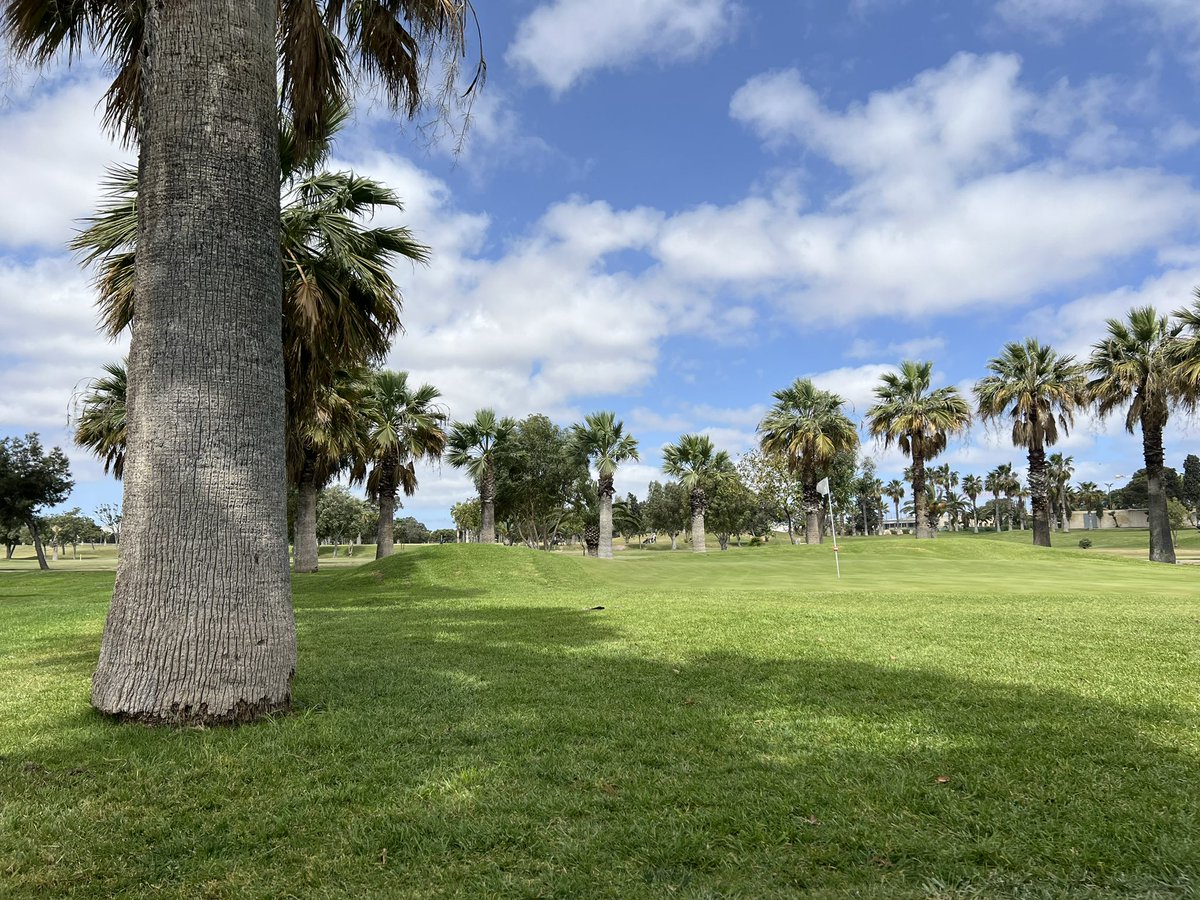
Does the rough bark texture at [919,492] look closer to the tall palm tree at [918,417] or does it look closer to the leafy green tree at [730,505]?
the tall palm tree at [918,417]

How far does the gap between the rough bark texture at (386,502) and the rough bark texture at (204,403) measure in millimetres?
25379

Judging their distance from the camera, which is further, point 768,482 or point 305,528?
point 768,482

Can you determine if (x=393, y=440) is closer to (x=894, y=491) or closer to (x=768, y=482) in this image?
(x=768, y=482)

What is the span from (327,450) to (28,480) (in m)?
23.2

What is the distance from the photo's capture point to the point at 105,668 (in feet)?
16.9

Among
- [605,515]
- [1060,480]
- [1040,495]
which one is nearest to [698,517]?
[605,515]

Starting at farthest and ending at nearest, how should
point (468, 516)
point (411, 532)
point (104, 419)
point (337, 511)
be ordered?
point (411, 532) → point (468, 516) → point (337, 511) → point (104, 419)

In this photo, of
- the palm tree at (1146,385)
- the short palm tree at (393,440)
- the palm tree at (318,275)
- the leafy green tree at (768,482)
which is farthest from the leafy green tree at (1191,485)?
the palm tree at (318,275)

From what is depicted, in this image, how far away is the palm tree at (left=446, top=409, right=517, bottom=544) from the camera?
→ 3675 centimetres

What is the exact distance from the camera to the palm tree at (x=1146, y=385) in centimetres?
2972

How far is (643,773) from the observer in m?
3.90

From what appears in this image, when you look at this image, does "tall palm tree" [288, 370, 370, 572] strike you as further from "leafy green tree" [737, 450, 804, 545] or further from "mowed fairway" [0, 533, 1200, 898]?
"leafy green tree" [737, 450, 804, 545]

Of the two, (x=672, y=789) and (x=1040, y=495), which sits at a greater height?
(x=1040, y=495)

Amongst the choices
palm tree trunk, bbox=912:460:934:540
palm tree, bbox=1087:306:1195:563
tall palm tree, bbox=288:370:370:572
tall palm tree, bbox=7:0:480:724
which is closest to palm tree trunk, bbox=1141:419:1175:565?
palm tree, bbox=1087:306:1195:563
